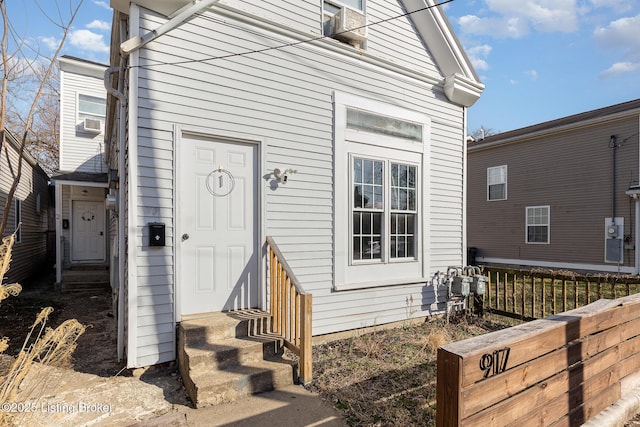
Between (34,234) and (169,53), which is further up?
(169,53)

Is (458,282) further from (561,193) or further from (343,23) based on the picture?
(561,193)

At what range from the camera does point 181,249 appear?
3.72 meters

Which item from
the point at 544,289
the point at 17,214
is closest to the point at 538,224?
the point at 544,289

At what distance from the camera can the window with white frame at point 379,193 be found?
4875 mm

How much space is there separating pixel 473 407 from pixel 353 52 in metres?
4.61

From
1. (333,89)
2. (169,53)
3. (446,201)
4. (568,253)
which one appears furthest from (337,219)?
(568,253)

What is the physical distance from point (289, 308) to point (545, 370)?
229cm

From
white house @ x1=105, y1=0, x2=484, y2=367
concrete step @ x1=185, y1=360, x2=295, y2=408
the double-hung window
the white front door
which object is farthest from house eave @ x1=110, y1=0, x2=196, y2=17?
the double-hung window

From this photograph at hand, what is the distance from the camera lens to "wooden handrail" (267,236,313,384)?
10.9ft

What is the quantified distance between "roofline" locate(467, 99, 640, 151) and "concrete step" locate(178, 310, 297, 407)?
12410mm

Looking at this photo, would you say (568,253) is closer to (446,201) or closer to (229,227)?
(446,201)

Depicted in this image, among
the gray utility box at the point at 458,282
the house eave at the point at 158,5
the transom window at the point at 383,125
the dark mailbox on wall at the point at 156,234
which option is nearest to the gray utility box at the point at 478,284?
the gray utility box at the point at 458,282

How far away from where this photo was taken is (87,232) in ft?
34.1

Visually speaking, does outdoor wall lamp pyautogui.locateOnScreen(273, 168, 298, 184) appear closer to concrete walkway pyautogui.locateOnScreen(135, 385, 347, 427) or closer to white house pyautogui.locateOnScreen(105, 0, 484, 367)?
white house pyautogui.locateOnScreen(105, 0, 484, 367)
